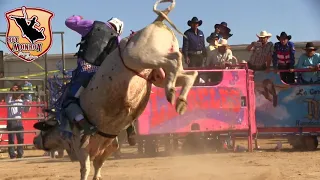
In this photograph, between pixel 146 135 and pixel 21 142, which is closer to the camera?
pixel 146 135

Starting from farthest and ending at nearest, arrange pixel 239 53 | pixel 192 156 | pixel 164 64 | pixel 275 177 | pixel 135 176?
pixel 239 53 < pixel 192 156 < pixel 135 176 < pixel 275 177 < pixel 164 64

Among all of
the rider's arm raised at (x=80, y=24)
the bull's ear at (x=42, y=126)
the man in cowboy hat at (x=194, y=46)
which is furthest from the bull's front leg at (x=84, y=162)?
the man in cowboy hat at (x=194, y=46)

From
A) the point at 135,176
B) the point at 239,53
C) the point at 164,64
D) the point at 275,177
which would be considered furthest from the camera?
the point at 239,53

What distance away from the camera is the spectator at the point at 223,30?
15344 millimetres

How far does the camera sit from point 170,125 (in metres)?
13.6

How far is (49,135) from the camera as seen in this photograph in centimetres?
866

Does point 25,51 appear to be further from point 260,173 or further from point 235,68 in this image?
point 260,173

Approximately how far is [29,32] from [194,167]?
5.88 m

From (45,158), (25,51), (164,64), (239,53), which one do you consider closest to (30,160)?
(45,158)

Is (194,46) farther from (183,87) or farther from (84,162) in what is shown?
(183,87)

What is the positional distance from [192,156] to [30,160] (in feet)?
12.8

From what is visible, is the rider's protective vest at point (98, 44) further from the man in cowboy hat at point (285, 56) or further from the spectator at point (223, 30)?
the spectator at point (223, 30)

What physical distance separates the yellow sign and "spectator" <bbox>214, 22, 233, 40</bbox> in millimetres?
3919

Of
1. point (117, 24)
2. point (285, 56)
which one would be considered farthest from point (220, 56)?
point (117, 24)
